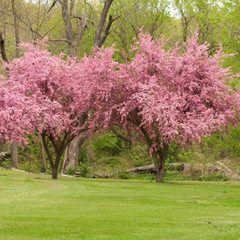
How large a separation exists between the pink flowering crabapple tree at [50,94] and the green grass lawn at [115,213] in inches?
145

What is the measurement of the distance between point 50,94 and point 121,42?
764 inches

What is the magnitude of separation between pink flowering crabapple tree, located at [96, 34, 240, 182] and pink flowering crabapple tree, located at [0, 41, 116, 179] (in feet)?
3.26

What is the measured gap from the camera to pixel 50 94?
1117 inches

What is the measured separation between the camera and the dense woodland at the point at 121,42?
35312mm

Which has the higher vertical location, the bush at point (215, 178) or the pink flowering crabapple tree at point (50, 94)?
the pink flowering crabapple tree at point (50, 94)

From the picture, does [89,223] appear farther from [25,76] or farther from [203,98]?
[25,76]

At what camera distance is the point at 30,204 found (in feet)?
52.4

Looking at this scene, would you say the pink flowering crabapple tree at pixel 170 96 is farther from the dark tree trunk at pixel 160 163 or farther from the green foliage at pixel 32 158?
the green foliage at pixel 32 158

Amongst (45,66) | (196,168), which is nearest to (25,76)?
(45,66)

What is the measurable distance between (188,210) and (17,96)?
12.7m

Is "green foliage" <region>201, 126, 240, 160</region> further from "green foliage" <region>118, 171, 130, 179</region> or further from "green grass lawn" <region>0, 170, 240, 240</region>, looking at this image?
"green grass lawn" <region>0, 170, 240, 240</region>

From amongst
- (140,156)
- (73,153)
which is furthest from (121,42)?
(73,153)

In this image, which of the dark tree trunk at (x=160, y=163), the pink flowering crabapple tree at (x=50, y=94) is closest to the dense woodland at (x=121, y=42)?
the pink flowering crabapple tree at (x=50, y=94)

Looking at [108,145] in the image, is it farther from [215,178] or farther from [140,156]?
[215,178]
